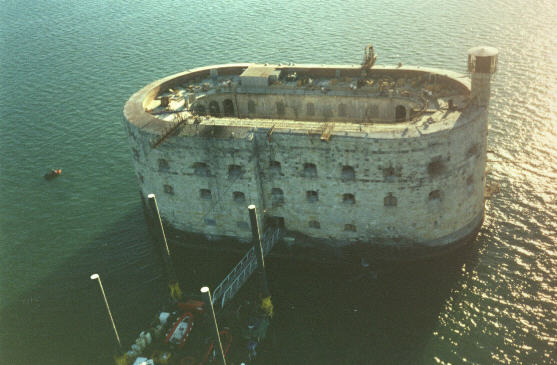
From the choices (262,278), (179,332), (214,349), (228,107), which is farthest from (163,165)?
(214,349)

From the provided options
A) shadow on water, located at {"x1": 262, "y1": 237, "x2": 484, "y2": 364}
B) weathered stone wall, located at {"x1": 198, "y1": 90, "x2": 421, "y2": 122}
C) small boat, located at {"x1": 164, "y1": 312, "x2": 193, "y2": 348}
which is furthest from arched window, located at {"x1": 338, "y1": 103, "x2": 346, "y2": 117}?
small boat, located at {"x1": 164, "y1": 312, "x2": 193, "y2": 348}

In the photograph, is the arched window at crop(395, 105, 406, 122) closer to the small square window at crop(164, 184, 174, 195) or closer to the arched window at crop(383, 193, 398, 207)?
the arched window at crop(383, 193, 398, 207)

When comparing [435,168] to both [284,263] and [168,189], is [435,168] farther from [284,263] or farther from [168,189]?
[168,189]

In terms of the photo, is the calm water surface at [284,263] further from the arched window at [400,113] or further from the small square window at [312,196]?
the arched window at [400,113]

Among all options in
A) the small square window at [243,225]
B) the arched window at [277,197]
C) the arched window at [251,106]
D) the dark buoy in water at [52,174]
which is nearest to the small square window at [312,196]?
the arched window at [277,197]

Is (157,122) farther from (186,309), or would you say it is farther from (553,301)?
(553,301)

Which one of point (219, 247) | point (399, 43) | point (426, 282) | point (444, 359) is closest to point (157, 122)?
point (219, 247)
